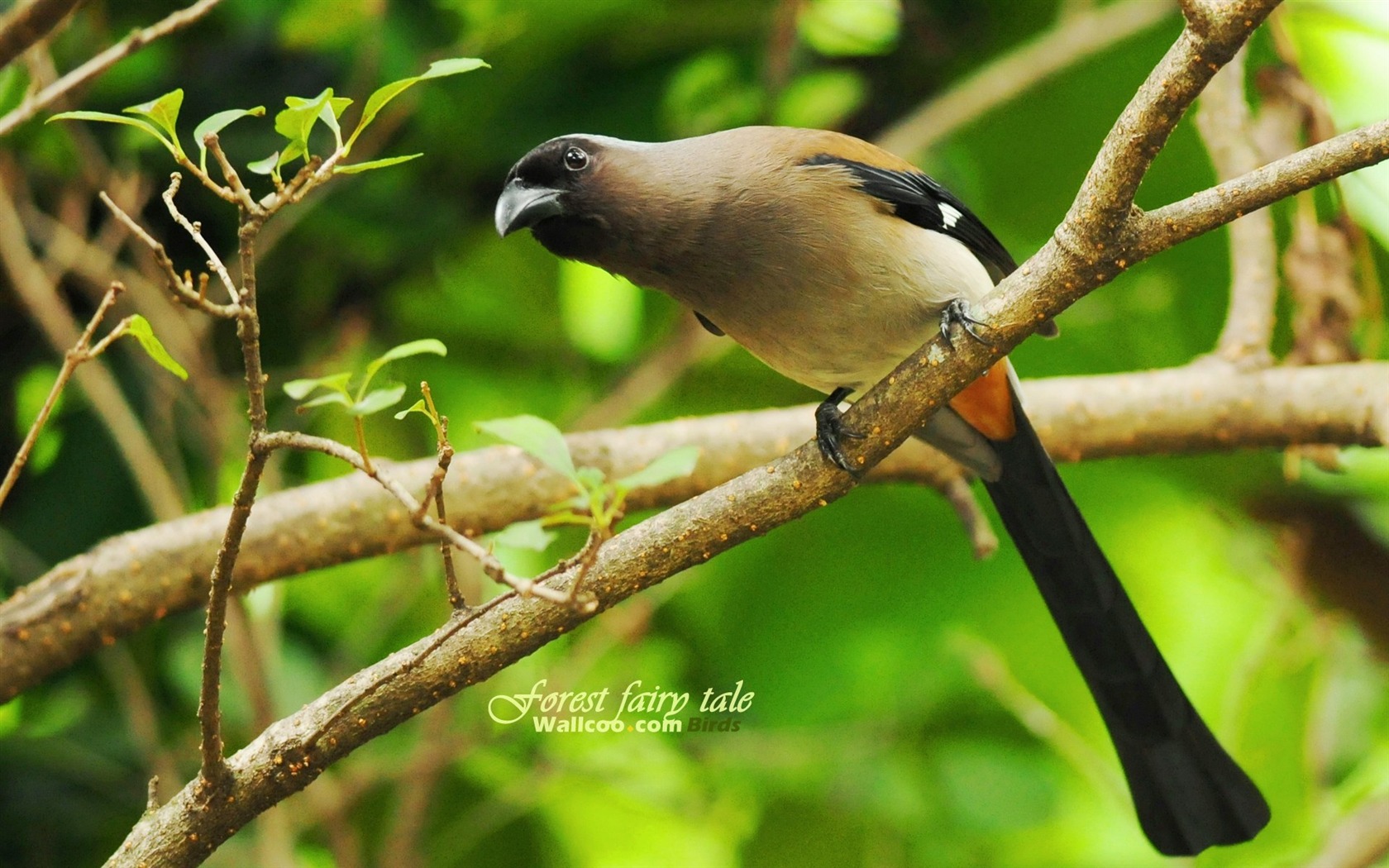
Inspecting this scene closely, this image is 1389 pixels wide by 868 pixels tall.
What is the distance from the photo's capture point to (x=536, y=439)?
4.33 feet

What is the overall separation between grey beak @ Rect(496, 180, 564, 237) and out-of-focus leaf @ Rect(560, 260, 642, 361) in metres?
1.54

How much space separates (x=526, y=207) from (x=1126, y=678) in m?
1.61

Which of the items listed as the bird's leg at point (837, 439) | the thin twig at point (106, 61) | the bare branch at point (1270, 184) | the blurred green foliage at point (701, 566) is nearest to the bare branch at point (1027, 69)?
the blurred green foliage at point (701, 566)

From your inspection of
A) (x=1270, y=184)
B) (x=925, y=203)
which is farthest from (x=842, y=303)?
(x=1270, y=184)

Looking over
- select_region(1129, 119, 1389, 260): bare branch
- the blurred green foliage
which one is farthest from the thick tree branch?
select_region(1129, 119, 1389, 260): bare branch

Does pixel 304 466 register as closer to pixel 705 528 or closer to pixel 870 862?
pixel 870 862

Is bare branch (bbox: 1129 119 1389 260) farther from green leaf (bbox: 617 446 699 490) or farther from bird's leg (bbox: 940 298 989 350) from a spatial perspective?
green leaf (bbox: 617 446 699 490)

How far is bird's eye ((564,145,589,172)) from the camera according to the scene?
2.58 metres

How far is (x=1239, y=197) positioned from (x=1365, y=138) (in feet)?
0.53

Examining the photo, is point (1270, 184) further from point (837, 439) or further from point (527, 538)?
point (527, 538)

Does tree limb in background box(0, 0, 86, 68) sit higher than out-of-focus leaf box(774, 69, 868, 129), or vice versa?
tree limb in background box(0, 0, 86, 68)

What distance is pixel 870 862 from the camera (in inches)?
141

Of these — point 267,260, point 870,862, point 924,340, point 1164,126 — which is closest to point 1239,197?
point 1164,126

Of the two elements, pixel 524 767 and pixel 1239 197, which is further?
pixel 524 767
